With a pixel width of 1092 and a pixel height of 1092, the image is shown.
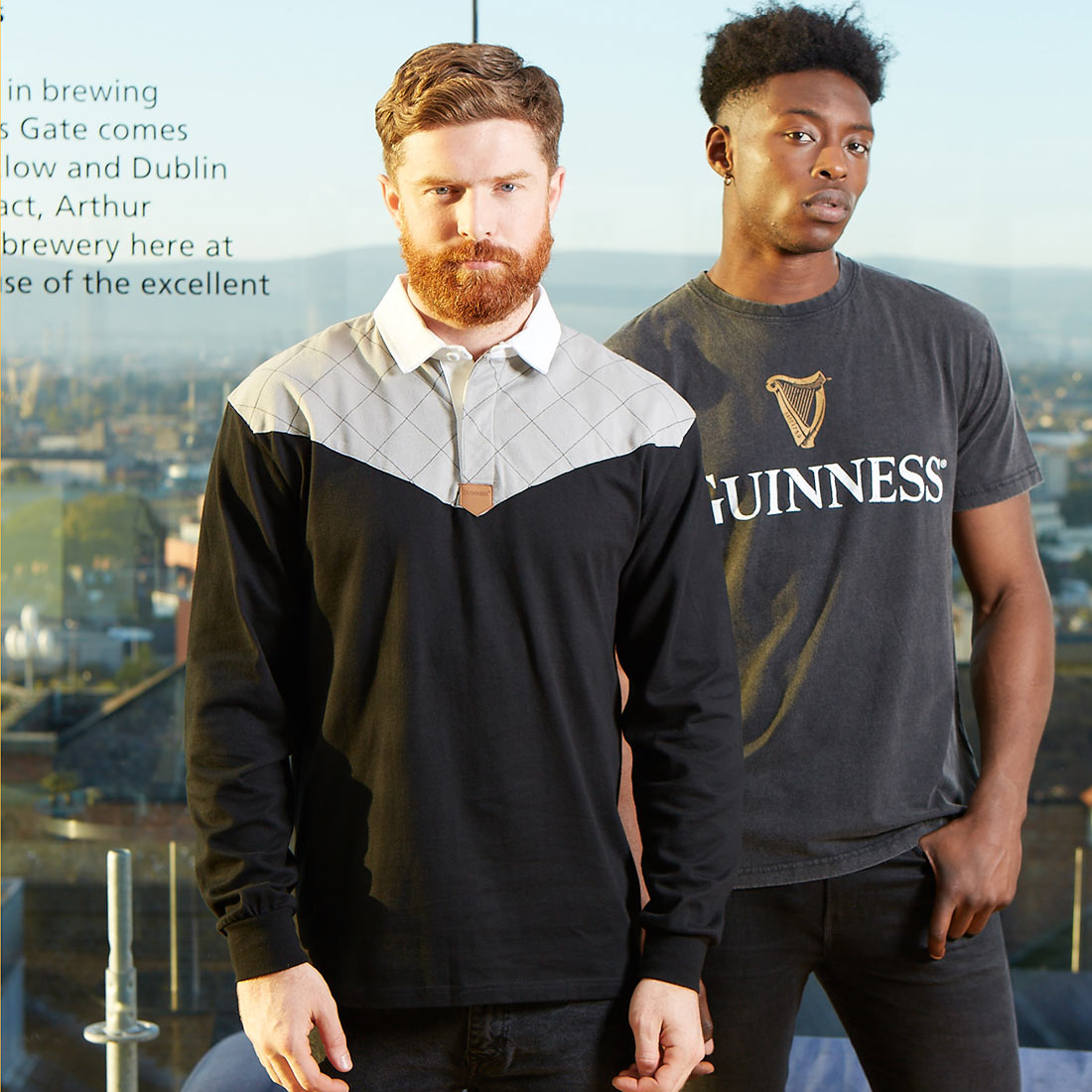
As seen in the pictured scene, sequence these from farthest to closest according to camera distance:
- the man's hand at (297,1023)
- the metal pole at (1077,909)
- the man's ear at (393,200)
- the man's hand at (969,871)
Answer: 1. the metal pole at (1077,909)
2. the man's hand at (969,871)
3. the man's ear at (393,200)
4. the man's hand at (297,1023)

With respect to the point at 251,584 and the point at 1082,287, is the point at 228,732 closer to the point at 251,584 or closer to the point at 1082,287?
the point at 251,584

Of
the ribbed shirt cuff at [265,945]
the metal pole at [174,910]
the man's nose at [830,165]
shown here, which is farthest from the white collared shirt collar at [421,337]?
the metal pole at [174,910]

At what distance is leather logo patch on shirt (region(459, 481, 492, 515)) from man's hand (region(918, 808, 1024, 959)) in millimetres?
664

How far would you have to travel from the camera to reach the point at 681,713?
124 centimetres

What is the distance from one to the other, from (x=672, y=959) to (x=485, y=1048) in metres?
0.18

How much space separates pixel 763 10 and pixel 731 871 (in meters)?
1.01

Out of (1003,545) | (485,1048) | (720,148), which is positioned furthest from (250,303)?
(485,1048)

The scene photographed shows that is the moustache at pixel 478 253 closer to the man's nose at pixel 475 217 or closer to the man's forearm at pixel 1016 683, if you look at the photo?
the man's nose at pixel 475 217

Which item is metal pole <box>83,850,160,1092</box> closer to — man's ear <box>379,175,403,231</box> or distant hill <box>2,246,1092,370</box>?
distant hill <box>2,246,1092,370</box>

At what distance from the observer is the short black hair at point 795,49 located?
59.2 inches

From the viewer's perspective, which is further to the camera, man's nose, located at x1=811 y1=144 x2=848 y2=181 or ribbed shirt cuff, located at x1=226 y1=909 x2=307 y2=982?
man's nose, located at x1=811 y1=144 x2=848 y2=181

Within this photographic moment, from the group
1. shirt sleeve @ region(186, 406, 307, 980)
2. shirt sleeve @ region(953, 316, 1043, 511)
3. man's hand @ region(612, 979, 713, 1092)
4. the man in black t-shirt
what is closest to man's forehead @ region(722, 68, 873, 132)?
the man in black t-shirt

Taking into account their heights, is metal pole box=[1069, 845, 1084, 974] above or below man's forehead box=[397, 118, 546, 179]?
below

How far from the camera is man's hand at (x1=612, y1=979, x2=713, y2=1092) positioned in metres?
1.17
